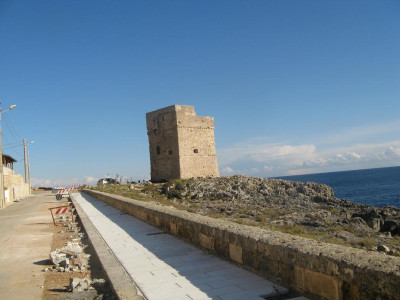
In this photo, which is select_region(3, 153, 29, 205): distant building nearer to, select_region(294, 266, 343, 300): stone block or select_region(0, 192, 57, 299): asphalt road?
select_region(0, 192, 57, 299): asphalt road

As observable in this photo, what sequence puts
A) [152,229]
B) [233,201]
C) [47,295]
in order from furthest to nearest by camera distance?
[233,201] → [152,229] → [47,295]

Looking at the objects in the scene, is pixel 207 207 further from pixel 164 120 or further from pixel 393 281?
pixel 393 281

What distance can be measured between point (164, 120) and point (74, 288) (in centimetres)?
2863

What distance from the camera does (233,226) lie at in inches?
198

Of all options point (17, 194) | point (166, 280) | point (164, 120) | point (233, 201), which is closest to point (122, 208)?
point (166, 280)

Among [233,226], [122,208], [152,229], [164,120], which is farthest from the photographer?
[164,120]

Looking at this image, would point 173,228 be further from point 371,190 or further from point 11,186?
point 371,190

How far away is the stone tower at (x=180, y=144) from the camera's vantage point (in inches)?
1244

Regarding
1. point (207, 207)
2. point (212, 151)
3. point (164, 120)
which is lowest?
point (207, 207)

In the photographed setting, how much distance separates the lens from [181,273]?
446 centimetres

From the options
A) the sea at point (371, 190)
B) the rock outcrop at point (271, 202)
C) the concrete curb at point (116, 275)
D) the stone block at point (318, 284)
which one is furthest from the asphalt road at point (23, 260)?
the sea at point (371, 190)

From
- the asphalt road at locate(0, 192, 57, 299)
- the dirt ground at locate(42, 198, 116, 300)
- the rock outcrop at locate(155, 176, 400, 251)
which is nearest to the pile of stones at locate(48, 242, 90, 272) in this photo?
the dirt ground at locate(42, 198, 116, 300)

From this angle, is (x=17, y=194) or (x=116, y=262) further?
(x=17, y=194)

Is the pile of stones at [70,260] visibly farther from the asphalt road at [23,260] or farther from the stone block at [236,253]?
the stone block at [236,253]
